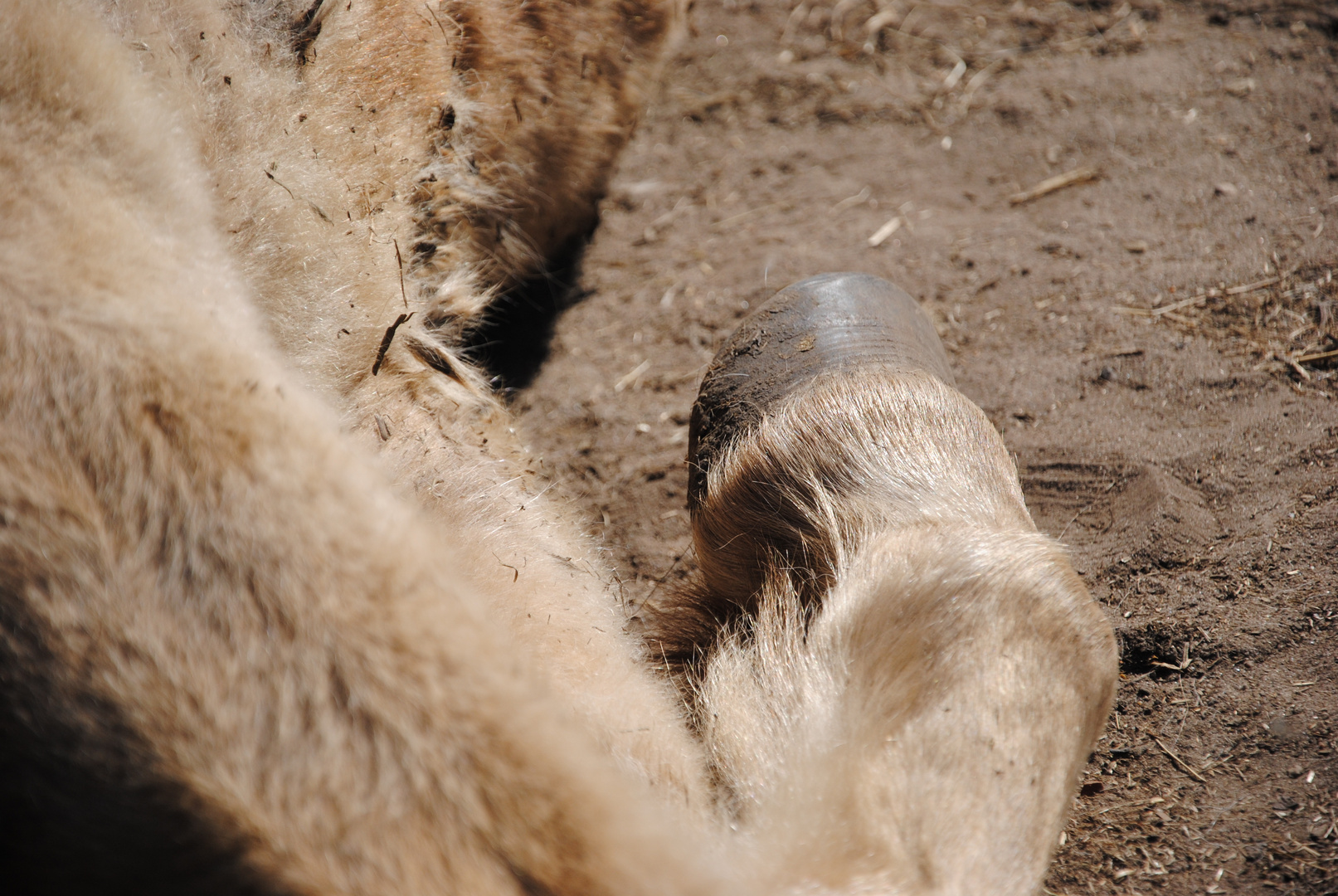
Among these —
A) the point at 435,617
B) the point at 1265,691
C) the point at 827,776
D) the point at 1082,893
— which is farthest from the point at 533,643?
the point at 1265,691

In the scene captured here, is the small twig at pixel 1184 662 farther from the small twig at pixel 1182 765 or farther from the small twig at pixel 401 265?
the small twig at pixel 401 265

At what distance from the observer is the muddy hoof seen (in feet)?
6.40

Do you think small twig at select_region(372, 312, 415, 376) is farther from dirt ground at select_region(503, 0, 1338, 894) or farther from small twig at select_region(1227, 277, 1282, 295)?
small twig at select_region(1227, 277, 1282, 295)

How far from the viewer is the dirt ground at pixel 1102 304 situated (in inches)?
70.4

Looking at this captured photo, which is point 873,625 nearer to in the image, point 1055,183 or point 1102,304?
point 1102,304

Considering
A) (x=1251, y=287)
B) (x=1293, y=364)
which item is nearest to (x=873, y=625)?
(x=1293, y=364)

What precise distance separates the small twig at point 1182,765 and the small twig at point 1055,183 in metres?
1.90

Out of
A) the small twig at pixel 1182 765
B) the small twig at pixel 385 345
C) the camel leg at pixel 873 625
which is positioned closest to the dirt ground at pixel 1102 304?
the small twig at pixel 1182 765

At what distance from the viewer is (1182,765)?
176 centimetres

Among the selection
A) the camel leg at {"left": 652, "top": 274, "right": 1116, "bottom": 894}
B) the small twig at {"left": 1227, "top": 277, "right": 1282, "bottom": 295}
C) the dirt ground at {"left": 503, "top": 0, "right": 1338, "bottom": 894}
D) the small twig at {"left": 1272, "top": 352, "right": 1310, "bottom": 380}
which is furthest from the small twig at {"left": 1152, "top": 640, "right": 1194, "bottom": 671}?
the small twig at {"left": 1227, "top": 277, "right": 1282, "bottom": 295}

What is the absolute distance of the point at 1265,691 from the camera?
1812 millimetres

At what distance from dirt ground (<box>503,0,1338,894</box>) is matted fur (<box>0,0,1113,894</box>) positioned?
45cm

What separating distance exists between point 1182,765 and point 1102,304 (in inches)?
55.8

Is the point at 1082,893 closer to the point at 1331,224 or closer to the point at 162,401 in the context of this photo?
the point at 162,401
